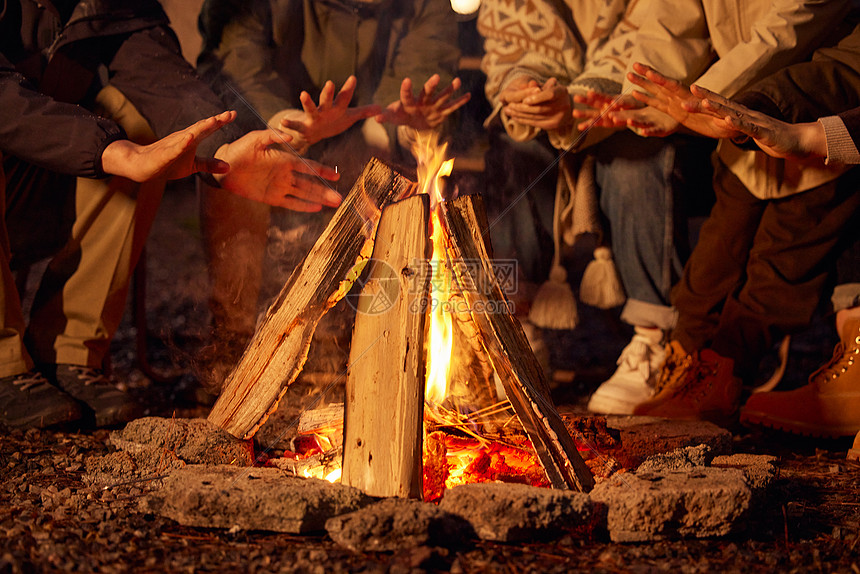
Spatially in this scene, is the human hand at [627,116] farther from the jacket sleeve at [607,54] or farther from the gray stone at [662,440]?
the gray stone at [662,440]


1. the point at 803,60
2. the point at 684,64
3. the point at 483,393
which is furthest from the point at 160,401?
the point at 803,60

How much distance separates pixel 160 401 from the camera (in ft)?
9.85

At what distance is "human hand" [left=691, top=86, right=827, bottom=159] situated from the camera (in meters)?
2.22

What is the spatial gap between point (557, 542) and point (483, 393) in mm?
603

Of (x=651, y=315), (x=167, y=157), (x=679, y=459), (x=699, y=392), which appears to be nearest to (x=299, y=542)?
(x=679, y=459)

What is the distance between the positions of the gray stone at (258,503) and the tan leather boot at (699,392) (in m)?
1.49

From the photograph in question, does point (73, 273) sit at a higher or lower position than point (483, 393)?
higher

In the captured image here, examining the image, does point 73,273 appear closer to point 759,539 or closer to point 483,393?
point 483,393

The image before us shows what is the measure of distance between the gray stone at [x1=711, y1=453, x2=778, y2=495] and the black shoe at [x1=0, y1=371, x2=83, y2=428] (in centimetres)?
199

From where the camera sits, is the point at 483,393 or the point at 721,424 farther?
the point at 721,424

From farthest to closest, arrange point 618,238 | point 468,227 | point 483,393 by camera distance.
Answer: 1. point 618,238
2. point 483,393
3. point 468,227

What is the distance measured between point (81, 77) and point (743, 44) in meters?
2.35

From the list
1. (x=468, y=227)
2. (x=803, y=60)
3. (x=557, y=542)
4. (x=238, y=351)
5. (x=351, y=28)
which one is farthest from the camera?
(x=351, y=28)

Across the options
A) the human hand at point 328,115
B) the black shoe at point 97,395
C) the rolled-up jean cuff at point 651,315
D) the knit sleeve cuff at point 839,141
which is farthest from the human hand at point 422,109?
the black shoe at point 97,395
